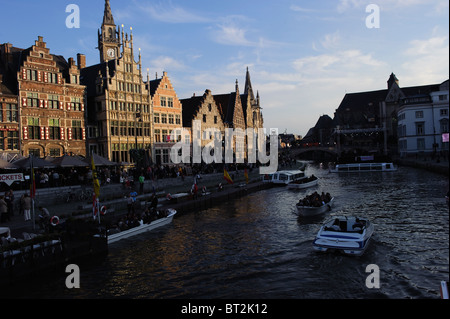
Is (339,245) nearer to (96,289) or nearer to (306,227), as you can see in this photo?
(306,227)

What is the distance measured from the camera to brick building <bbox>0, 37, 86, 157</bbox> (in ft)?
125

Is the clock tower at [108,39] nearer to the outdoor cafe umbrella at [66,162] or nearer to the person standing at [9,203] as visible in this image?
the outdoor cafe umbrella at [66,162]

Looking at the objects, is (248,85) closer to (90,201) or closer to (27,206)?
(90,201)

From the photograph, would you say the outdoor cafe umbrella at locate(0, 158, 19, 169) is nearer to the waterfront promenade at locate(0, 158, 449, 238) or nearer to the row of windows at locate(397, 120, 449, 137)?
the waterfront promenade at locate(0, 158, 449, 238)

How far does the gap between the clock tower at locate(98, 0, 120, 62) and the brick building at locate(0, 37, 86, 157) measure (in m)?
19.4

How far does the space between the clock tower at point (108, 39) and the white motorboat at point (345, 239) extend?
53770 millimetres

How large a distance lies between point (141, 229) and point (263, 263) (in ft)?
29.4

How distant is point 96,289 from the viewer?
14.7m

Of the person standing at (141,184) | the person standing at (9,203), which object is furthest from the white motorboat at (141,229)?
the person standing at (141,184)

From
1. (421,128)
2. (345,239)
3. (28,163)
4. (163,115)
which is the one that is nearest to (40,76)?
(28,163)

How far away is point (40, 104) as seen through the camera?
40.1 metres

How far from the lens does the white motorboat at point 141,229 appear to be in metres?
20.6

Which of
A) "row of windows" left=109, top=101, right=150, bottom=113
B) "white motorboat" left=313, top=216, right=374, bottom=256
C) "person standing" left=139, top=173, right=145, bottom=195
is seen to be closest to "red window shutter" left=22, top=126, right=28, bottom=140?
"row of windows" left=109, top=101, right=150, bottom=113
